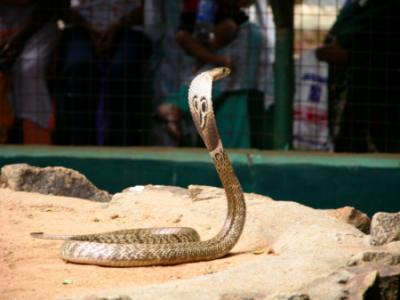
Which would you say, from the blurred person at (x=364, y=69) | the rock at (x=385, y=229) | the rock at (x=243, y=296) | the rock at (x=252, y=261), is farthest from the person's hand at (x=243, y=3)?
the rock at (x=243, y=296)

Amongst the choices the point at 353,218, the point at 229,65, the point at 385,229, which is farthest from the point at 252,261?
the point at 229,65

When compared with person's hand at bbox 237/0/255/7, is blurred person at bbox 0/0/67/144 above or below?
below

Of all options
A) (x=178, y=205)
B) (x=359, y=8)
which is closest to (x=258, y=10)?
A: (x=359, y=8)

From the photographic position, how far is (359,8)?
984cm

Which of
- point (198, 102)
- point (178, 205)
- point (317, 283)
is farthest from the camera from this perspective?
point (178, 205)

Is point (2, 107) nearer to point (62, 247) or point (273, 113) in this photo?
point (273, 113)

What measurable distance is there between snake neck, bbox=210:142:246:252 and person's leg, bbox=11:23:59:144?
4417 millimetres

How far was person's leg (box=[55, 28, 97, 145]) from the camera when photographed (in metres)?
9.98

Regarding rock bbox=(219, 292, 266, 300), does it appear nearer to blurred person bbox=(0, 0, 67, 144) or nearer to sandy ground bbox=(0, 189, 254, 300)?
sandy ground bbox=(0, 189, 254, 300)

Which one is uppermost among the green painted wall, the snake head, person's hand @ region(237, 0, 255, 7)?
person's hand @ region(237, 0, 255, 7)

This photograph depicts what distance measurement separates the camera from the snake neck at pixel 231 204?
5.79 meters

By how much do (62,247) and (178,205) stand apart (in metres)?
1.62

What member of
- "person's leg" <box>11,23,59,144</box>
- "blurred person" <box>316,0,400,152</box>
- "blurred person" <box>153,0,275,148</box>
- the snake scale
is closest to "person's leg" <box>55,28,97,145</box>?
"person's leg" <box>11,23,59,144</box>

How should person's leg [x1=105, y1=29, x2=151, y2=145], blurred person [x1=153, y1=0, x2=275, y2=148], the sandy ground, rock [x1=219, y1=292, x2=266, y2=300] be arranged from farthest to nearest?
person's leg [x1=105, y1=29, x2=151, y2=145], blurred person [x1=153, y1=0, x2=275, y2=148], the sandy ground, rock [x1=219, y1=292, x2=266, y2=300]
